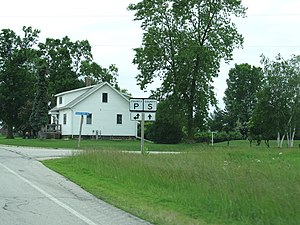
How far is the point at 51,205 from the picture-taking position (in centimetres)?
1292

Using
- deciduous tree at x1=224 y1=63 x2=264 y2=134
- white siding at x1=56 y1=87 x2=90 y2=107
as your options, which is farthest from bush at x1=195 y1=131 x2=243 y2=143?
deciduous tree at x1=224 y1=63 x2=264 y2=134

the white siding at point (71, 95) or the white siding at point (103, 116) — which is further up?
the white siding at point (71, 95)

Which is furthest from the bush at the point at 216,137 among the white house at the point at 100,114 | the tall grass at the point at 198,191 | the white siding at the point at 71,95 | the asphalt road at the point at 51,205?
the asphalt road at the point at 51,205

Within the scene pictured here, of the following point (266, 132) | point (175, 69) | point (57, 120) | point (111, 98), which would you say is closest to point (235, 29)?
point (175, 69)

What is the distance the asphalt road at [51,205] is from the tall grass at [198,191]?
1.62ft

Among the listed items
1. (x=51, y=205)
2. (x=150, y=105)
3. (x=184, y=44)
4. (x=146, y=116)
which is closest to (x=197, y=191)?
(x=51, y=205)

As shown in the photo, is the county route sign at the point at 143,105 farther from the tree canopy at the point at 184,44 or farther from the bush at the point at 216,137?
the bush at the point at 216,137

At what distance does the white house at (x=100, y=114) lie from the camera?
71.4 meters

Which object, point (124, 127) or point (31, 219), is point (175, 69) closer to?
point (124, 127)

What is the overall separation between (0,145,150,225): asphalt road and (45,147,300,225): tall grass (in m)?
0.49

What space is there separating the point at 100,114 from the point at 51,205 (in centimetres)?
5919

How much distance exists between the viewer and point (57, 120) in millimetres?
79188

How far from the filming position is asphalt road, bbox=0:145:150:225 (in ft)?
35.5

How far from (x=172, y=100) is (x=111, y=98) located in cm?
1533
